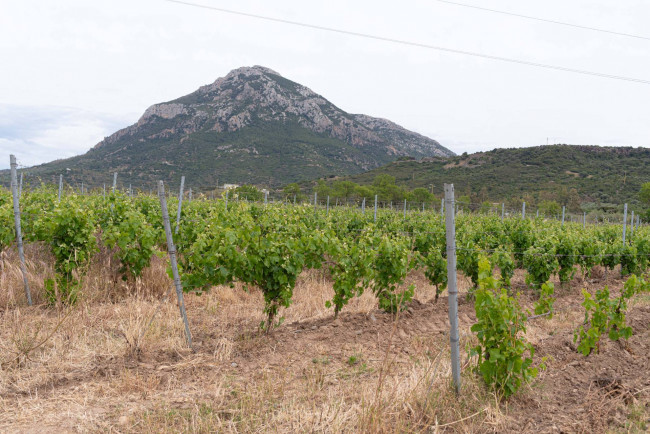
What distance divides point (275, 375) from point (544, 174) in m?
45.6

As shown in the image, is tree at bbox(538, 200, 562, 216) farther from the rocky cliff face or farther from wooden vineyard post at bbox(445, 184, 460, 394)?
the rocky cliff face

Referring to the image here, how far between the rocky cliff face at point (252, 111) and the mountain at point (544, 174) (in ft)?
102

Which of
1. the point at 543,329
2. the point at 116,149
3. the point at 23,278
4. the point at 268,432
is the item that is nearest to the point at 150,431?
the point at 268,432

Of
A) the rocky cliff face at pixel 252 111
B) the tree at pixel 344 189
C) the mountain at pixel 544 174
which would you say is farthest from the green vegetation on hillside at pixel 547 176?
the rocky cliff face at pixel 252 111

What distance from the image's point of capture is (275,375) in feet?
11.9

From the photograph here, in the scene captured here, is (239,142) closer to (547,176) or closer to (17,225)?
(547,176)

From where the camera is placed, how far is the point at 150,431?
8.63 ft

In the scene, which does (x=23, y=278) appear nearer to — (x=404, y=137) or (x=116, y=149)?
(x=116, y=149)

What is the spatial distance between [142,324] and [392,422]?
285 centimetres

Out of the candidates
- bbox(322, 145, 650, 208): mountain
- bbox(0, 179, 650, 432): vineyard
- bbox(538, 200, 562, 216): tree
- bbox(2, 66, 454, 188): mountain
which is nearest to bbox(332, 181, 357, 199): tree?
bbox(322, 145, 650, 208): mountain

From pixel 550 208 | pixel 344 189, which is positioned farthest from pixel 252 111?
pixel 550 208

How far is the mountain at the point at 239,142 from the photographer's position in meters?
52.8

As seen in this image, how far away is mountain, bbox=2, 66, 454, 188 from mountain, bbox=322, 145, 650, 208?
15458mm

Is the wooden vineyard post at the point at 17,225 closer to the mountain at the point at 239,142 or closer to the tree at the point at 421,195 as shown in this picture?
the mountain at the point at 239,142
